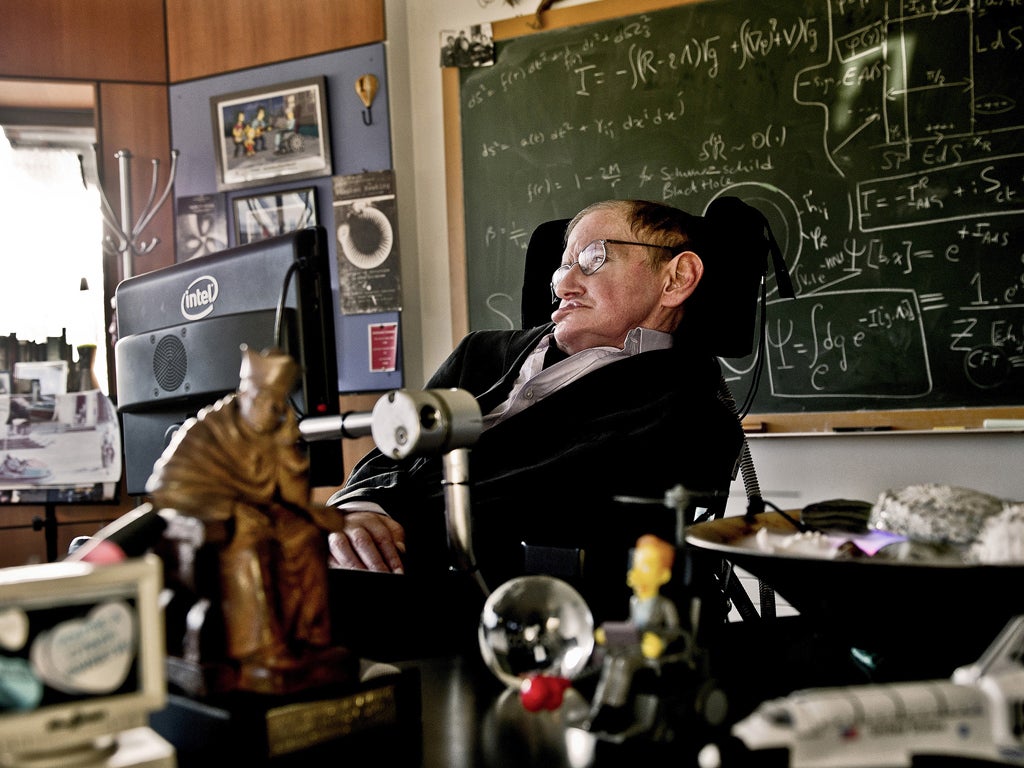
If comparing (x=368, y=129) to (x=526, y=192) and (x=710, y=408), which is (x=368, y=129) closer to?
(x=526, y=192)

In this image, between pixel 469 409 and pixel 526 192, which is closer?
pixel 469 409

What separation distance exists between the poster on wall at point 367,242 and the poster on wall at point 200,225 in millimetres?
517

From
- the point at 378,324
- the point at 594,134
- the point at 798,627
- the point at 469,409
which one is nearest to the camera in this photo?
the point at 469,409

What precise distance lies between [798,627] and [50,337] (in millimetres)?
3377

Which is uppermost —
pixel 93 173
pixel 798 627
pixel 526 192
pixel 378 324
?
pixel 93 173

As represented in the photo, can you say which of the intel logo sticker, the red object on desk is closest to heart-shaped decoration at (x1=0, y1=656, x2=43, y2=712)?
the red object on desk

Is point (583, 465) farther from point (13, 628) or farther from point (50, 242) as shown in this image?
point (50, 242)

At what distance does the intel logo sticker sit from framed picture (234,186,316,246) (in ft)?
7.34

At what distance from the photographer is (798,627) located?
1021 millimetres

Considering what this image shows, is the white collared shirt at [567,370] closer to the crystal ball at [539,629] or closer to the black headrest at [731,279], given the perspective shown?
the black headrest at [731,279]

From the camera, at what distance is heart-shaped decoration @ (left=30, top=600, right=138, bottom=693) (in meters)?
0.50

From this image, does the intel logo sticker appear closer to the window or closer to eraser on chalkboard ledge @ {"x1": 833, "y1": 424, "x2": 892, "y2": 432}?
eraser on chalkboard ledge @ {"x1": 833, "y1": 424, "x2": 892, "y2": 432}

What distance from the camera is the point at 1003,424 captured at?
2.48 meters

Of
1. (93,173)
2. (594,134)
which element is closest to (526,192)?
(594,134)
